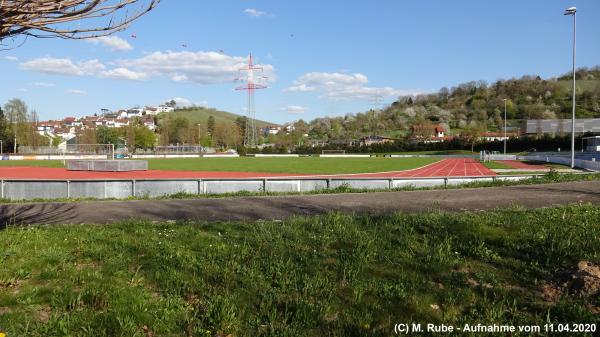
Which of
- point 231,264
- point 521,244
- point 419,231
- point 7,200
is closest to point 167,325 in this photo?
point 231,264

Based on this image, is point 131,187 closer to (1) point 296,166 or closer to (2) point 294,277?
(2) point 294,277

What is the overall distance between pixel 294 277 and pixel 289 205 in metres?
Answer: 7.10

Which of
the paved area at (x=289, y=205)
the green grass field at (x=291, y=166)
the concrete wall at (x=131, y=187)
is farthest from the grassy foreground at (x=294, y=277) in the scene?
the green grass field at (x=291, y=166)

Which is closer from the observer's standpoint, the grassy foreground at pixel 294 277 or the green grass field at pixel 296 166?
the grassy foreground at pixel 294 277

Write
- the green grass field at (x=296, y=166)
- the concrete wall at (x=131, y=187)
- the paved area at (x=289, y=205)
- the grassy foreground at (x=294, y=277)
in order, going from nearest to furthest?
the grassy foreground at (x=294, y=277) → the paved area at (x=289, y=205) → the concrete wall at (x=131, y=187) → the green grass field at (x=296, y=166)

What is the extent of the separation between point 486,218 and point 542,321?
3813mm

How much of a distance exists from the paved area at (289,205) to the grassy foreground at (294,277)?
3.15 metres

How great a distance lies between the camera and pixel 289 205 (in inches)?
478

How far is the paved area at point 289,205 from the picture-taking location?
10.5m

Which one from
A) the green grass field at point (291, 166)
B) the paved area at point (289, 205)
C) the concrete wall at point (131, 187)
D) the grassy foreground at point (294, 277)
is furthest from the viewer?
the green grass field at point (291, 166)

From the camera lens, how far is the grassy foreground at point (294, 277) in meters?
4.11

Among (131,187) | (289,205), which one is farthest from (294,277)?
(131,187)

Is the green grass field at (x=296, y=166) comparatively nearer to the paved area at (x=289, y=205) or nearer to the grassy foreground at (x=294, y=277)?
the paved area at (x=289, y=205)

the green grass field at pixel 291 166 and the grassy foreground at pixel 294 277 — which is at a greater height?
the grassy foreground at pixel 294 277
